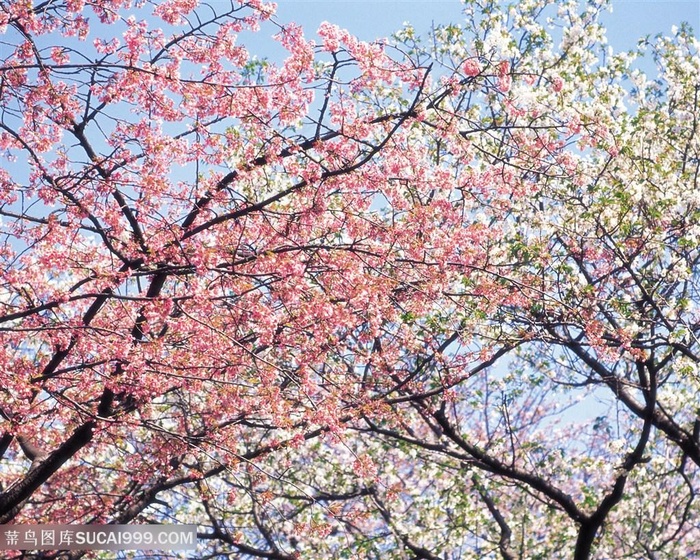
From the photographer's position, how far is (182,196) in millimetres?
7066

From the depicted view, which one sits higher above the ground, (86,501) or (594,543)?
(594,543)

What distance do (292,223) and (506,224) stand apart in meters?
3.97

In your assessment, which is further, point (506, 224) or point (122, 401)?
point (506, 224)

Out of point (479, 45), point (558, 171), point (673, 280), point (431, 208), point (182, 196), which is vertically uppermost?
point (479, 45)

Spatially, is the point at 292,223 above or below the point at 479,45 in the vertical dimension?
below

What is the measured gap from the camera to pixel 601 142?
9.63 metres

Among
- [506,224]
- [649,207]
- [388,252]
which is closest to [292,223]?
[388,252]

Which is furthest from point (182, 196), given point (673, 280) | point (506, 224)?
point (673, 280)

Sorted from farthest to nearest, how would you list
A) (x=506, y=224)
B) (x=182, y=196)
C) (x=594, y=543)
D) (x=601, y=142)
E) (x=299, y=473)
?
1. (x=299, y=473)
2. (x=594, y=543)
3. (x=506, y=224)
4. (x=601, y=142)
5. (x=182, y=196)

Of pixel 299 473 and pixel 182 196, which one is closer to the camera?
pixel 182 196

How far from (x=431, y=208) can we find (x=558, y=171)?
10.4ft

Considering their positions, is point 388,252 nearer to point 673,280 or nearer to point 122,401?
point 122,401

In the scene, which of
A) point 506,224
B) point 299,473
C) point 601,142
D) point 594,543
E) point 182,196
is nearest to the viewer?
point 182,196

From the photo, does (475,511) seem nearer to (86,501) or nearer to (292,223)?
(86,501)
